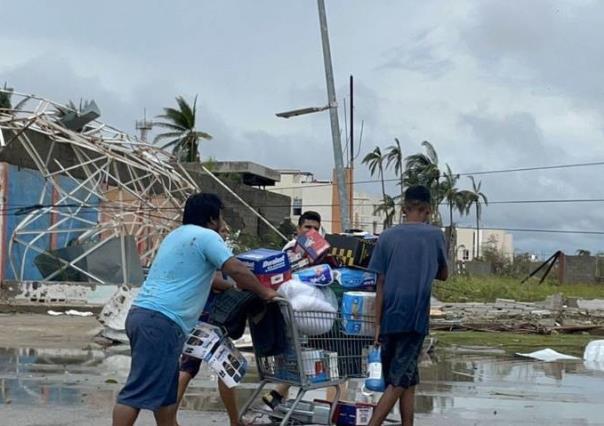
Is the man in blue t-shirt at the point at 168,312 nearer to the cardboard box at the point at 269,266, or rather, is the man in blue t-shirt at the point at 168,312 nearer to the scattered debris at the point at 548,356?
the cardboard box at the point at 269,266

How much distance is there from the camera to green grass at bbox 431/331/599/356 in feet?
54.6

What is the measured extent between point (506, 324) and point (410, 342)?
14.1 metres

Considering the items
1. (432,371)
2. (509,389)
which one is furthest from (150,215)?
(509,389)

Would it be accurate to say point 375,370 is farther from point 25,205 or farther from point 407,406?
point 25,205

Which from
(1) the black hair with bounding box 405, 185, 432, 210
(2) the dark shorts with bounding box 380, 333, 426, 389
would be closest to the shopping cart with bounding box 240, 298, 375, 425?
(2) the dark shorts with bounding box 380, 333, 426, 389

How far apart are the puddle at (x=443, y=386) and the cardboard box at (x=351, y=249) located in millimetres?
1977

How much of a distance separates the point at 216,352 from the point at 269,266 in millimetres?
698

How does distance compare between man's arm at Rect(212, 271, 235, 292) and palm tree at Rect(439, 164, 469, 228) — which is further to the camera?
palm tree at Rect(439, 164, 469, 228)

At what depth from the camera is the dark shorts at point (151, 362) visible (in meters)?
5.53

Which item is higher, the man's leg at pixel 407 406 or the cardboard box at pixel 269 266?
the cardboard box at pixel 269 266

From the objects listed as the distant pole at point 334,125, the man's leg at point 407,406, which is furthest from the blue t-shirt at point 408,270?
the distant pole at point 334,125

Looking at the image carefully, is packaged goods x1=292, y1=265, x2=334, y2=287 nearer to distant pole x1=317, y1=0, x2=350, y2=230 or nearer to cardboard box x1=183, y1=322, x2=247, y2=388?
cardboard box x1=183, y1=322, x2=247, y2=388

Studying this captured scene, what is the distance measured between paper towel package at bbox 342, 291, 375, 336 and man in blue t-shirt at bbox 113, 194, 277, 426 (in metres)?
1.12

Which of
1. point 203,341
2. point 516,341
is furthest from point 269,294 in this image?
point 516,341
